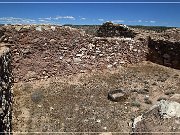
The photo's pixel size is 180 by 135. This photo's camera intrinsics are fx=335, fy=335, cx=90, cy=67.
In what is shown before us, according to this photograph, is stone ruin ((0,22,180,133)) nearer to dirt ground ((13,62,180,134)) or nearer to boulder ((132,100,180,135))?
dirt ground ((13,62,180,134))

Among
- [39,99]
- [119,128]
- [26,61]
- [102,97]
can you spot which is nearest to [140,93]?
[102,97]

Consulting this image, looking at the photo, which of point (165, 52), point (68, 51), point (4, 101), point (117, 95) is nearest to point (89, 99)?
point (117, 95)

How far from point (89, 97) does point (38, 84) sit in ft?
7.08

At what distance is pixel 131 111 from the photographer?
10.4m

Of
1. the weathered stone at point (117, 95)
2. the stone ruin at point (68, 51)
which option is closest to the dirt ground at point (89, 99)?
the weathered stone at point (117, 95)

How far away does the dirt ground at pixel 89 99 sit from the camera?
9453 mm

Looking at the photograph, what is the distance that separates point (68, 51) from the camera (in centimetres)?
1318

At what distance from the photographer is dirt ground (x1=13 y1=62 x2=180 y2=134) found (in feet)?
31.0

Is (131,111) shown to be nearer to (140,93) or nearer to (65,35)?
(140,93)

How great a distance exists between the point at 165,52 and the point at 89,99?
5.79m

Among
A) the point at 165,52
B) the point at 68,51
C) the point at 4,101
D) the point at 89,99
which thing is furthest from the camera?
the point at 165,52

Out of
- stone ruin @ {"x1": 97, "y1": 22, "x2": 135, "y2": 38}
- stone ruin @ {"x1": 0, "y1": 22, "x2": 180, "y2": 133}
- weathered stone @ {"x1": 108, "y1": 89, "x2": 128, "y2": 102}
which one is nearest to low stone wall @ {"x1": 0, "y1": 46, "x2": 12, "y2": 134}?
stone ruin @ {"x1": 0, "y1": 22, "x2": 180, "y2": 133}

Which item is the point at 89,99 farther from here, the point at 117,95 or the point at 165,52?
the point at 165,52

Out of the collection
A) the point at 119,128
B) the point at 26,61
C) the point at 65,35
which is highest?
the point at 65,35
